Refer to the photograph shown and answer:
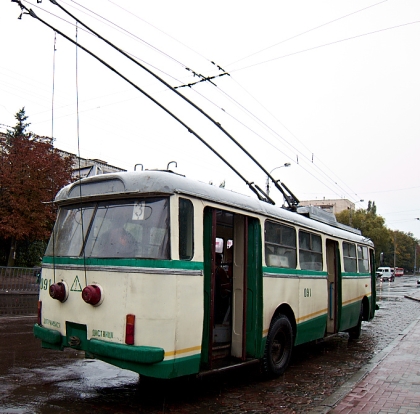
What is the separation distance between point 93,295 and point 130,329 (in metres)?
0.63

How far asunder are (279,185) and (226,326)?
16.2 feet

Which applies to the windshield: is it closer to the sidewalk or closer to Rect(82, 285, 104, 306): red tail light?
Rect(82, 285, 104, 306): red tail light

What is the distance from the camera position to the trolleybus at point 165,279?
17.5 ft

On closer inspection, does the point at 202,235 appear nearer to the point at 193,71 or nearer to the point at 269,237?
the point at 269,237

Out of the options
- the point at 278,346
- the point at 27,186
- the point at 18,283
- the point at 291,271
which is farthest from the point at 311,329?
the point at 27,186

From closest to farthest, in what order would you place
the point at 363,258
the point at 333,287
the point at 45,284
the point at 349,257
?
the point at 45,284 → the point at 333,287 → the point at 349,257 → the point at 363,258

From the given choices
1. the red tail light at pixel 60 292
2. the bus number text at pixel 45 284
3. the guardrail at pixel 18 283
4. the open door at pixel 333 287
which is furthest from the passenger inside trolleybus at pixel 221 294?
the guardrail at pixel 18 283

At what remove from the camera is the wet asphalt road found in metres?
5.81

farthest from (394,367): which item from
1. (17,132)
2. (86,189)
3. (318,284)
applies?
(17,132)

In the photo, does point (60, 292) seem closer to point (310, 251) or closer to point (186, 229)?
point (186, 229)

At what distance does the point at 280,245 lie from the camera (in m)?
7.93

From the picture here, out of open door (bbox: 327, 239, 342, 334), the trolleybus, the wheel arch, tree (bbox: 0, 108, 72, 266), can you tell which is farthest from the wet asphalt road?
tree (bbox: 0, 108, 72, 266)

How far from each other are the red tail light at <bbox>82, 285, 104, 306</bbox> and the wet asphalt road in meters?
1.26

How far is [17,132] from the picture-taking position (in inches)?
1442
